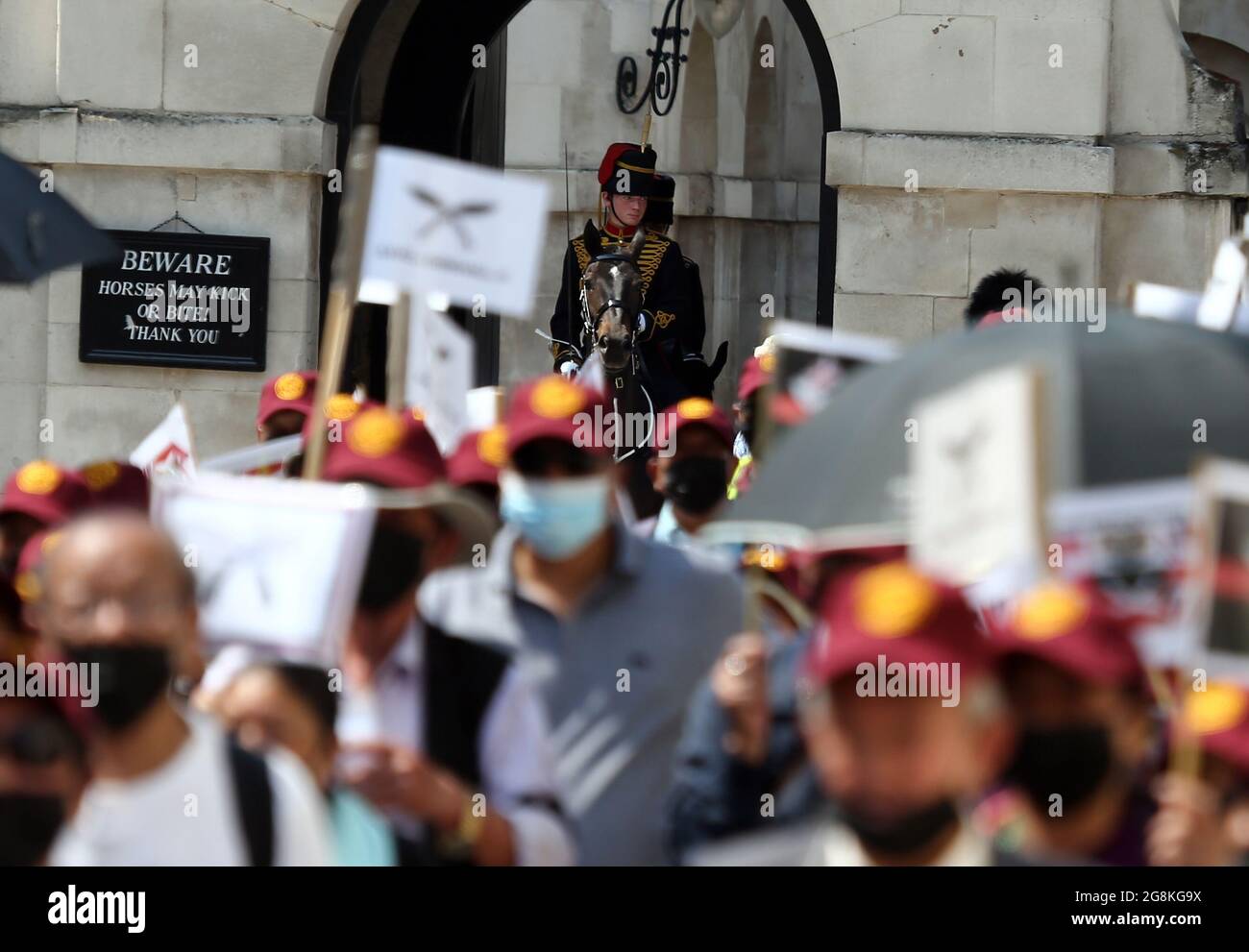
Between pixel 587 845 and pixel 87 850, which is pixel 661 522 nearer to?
pixel 587 845

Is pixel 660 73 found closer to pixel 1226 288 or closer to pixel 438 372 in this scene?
pixel 438 372

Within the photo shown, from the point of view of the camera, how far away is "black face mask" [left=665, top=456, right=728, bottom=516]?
251 inches

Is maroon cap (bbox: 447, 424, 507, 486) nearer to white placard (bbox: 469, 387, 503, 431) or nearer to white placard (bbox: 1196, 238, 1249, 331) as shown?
white placard (bbox: 469, 387, 503, 431)

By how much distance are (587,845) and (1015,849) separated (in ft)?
4.08

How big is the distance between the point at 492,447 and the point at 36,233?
102 inches

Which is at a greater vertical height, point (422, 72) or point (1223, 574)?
point (422, 72)

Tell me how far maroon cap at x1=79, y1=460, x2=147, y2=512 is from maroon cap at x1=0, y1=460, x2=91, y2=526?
70mm

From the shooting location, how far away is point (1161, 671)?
14.2ft

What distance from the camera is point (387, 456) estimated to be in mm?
4578

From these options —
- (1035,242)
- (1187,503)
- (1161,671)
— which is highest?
(1035,242)

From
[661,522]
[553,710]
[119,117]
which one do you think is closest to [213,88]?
[119,117]

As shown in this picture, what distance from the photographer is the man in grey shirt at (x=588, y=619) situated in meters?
4.46

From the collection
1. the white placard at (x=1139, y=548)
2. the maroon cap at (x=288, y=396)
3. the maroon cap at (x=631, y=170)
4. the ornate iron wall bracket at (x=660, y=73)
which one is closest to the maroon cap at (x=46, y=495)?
the maroon cap at (x=288, y=396)

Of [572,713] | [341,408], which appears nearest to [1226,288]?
[572,713]
